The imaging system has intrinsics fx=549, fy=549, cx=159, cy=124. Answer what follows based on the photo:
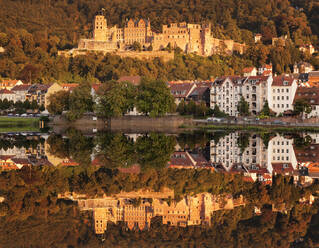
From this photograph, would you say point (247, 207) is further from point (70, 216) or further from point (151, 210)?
point (70, 216)

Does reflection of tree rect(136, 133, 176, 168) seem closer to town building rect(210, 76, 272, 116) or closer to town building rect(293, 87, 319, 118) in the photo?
town building rect(293, 87, 319, 118)

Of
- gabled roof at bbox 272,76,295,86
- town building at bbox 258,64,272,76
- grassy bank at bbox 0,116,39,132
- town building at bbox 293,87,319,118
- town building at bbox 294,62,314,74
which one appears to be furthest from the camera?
town building at bbox 294,62,314,74

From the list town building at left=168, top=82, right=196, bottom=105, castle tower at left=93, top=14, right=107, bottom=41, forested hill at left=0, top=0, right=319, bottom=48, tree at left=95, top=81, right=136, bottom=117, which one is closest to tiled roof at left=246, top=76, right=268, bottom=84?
town building at left=168, top=82, right=196, bottom=105

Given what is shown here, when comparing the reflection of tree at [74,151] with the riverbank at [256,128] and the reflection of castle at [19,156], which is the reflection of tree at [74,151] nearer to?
the reflection of castle at [19,156]

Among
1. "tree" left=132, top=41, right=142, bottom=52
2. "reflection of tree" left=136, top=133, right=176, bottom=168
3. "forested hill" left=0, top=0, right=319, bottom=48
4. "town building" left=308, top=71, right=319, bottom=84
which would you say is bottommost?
"reflection of tree" left=136, top=133, right=176, bottom=168

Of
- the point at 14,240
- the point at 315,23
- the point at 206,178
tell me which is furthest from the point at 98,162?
the point at 315,23

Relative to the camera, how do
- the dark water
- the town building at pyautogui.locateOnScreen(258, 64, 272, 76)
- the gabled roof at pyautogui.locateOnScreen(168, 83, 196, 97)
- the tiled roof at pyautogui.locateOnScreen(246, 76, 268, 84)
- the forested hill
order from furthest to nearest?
1. the forested hill
2. the town building at pyautogui.locateOnScreen(258, 64, 272, 76)
3. the gabled roof at pyautogui.locateOnScreen(168, 83, 196, 97)
4. the tiled roof at pyautogui.locateOnScreen(246, 76, 268, 84)
5. the dark water

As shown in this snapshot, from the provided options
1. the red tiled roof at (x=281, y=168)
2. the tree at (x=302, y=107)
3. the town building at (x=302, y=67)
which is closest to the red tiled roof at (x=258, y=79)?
the tree at (x=302, y=107)
